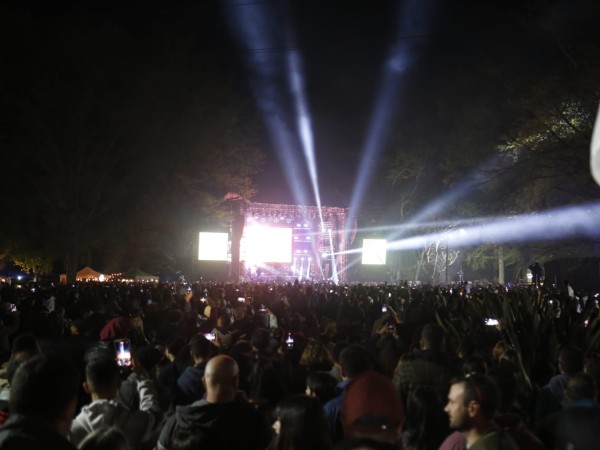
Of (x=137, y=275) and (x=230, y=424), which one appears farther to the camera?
(x=137, y=275)

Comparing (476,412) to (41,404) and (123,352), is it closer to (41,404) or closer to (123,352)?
(41,404)

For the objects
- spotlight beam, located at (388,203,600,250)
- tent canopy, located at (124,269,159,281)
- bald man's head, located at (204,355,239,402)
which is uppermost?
spotlight beam, located at (388,203,600,250)

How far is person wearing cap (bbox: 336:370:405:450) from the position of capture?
11.4ft

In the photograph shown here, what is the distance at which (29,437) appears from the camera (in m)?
2.59

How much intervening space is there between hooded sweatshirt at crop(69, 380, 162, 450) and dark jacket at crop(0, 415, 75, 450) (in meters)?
1.25

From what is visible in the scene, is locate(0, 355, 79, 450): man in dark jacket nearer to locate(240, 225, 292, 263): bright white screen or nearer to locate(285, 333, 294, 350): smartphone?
locate(285, 333, 294, 350): smartphone

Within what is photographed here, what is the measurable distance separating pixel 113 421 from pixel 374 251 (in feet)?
123

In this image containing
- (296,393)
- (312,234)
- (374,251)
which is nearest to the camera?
(296,393)

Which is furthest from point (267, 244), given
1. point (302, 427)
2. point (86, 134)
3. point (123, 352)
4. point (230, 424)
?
point (302, 427)

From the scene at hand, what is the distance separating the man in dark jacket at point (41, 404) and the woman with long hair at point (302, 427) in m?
1.00

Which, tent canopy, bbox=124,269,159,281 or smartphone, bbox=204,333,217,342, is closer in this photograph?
smartphone, bbox=204,333,217,342

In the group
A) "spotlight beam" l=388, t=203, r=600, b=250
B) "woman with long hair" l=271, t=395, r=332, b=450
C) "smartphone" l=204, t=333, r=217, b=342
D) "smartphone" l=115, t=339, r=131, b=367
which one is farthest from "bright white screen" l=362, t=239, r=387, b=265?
"woman with long hair" l=271, t=395, r=332, b=450

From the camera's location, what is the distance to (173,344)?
22.9 ft

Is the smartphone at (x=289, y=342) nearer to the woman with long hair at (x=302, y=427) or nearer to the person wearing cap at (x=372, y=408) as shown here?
the person wearing cap at (x=372, y=408)
